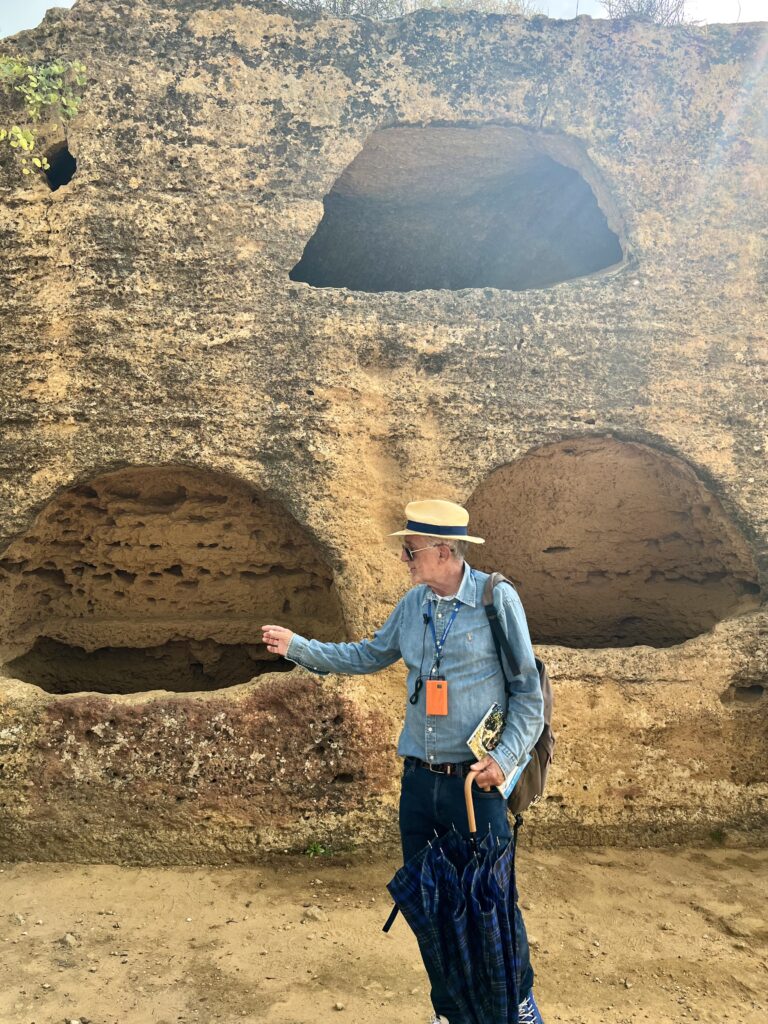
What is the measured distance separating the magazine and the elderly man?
16mm

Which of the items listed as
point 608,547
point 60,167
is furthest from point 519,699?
point 60,167

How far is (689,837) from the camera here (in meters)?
4.28

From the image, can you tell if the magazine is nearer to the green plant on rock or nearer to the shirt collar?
the shirt collar

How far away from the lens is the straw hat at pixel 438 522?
2.41m

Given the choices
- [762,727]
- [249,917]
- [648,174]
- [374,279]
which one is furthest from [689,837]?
[374,279]

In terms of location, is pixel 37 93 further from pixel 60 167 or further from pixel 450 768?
pixel 450 768

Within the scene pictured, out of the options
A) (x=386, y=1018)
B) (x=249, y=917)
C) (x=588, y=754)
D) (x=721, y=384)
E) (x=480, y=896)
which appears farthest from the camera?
(x=721, y=384)

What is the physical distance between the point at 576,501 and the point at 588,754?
154 centimetres

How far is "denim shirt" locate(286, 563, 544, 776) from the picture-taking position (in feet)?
7.47

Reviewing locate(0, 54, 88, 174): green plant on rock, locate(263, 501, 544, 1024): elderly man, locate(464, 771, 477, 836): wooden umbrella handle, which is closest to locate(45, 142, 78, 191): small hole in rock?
locate(0, 54, 88, 174): green plant on rock

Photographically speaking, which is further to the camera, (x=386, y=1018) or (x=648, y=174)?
(x=648, y=174)

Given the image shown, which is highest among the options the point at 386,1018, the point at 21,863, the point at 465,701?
the point at 465,701

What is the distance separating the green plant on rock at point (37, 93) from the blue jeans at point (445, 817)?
3.78 meters

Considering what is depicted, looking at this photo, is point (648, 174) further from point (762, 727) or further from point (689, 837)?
point (689, 837)
